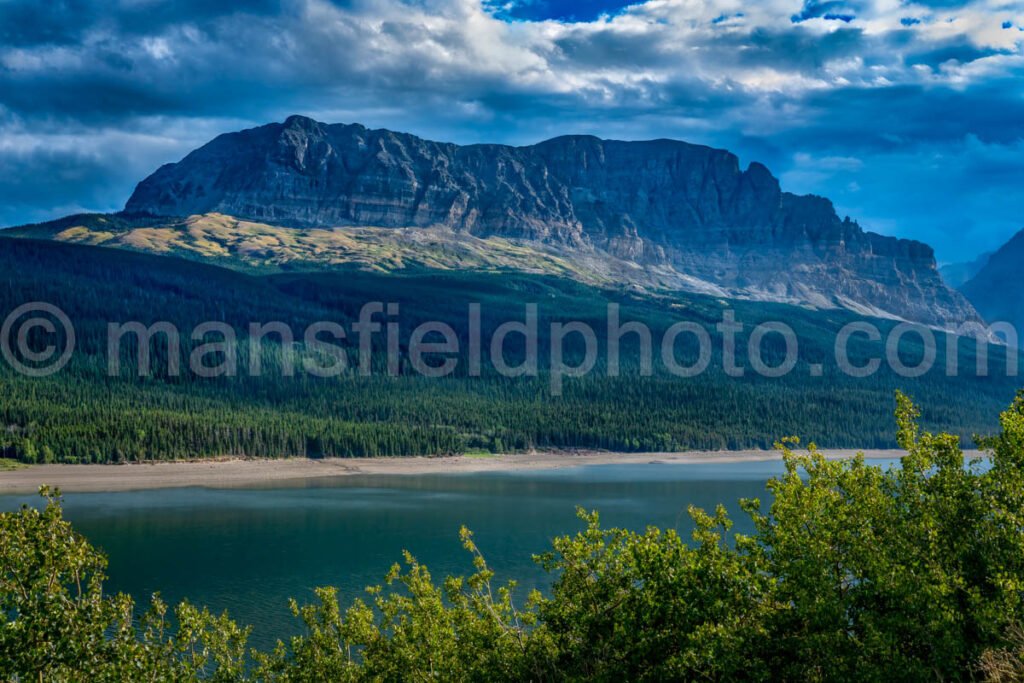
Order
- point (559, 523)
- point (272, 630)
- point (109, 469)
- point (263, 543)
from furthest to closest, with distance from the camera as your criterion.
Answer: point (109, 469) < point (559, 523) < point (263, 543) < point (272, 630)

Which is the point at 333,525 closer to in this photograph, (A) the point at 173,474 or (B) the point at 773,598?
(A) the point at 173,474

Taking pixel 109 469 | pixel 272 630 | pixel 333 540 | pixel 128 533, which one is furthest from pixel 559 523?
pixel 109 469

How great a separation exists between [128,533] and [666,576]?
97408 millimetres

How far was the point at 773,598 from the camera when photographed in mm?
24812

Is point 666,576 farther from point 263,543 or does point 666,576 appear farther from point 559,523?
point 559,523

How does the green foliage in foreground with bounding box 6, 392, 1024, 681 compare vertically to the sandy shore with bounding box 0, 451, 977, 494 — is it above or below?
above

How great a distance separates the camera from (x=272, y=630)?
2559 inches

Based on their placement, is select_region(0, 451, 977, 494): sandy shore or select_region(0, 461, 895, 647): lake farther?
select_region(0, 451, 977, 494): sandy shore

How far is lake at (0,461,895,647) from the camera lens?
266 ft

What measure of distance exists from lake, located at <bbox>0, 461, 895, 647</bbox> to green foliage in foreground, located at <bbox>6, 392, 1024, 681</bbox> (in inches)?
1533

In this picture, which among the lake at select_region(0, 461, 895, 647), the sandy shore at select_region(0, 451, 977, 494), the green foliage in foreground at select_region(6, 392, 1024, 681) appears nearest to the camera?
the green foliage in foreground at select_region(6, 392, 1024, 681)

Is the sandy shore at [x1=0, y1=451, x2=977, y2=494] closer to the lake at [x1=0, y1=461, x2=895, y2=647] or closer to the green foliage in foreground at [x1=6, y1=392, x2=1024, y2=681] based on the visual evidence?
the lake at [x1=0, y1=461, x2=895, y2=647]

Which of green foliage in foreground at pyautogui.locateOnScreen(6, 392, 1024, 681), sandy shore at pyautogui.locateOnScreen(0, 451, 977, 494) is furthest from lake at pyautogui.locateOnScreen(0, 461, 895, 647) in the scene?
green foliage in foreground at pyautogui.locateOnScreen(6, 392, 1024, 681)

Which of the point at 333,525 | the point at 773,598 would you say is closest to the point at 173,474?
the point at 333,525
